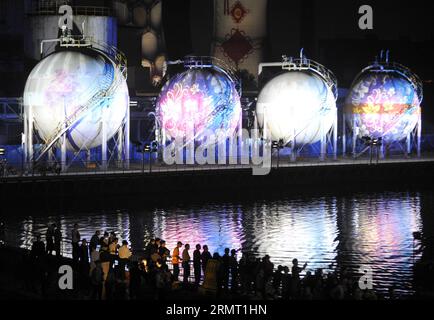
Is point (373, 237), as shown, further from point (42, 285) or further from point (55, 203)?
point (42, 285)

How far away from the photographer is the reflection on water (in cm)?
4988

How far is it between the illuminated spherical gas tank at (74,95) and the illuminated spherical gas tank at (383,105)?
90.6 ft

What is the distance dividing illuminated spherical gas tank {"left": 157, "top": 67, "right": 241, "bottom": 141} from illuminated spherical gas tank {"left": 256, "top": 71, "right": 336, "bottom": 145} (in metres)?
6.26

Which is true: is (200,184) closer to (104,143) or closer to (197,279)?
(104,143)

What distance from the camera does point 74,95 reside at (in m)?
75.0

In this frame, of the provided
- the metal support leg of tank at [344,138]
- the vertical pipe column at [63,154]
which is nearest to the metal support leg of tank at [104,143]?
the vertical pipe column at [63,154]

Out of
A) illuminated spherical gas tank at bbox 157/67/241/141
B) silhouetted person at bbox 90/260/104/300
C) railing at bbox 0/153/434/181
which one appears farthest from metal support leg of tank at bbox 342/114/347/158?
silhouetted person at bbox 90/260/104/300

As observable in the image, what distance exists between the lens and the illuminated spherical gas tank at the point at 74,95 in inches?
2950

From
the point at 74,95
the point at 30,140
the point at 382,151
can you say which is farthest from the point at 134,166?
the point at 382,151

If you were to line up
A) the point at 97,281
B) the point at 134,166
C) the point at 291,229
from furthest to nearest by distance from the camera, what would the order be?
the point at 134,166 → the point at 291,229 → the point at 97,281

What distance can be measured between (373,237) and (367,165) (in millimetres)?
29048

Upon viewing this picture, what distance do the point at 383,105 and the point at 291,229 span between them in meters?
37.8

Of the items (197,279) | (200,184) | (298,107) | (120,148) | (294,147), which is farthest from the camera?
(294,147)

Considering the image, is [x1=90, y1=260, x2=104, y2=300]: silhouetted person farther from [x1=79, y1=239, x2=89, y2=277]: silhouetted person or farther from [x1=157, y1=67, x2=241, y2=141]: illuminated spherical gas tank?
[x1=157, y1=67, x2=241, y2=141]: illuminated spherical gas tank
